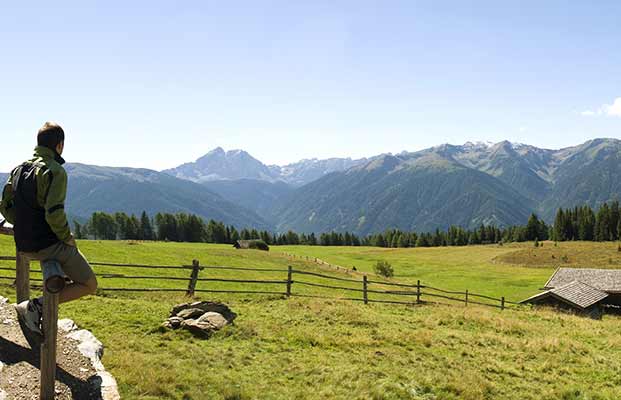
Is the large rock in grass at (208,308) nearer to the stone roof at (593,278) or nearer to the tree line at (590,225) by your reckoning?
the stone roof at (593,278)

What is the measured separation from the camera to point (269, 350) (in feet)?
40.3

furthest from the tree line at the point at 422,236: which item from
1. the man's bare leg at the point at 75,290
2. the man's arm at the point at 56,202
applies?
the man's arm at the point at 56,202

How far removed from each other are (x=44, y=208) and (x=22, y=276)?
2.70 metres

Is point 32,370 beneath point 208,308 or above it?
above

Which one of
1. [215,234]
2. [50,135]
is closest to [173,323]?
[50,135]

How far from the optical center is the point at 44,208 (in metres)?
6.09

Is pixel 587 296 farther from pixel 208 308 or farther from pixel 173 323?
pixel 173 323

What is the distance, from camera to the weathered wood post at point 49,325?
5.91 m

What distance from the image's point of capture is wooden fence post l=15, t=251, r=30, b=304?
7773 mm

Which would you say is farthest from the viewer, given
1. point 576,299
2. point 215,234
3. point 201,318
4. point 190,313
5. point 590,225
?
point 215,234

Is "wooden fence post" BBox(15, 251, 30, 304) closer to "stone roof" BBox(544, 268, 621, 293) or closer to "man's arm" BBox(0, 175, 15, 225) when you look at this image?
"man's arm" BBox(0, 175, 15, 225)

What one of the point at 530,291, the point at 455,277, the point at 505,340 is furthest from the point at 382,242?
the point at 505,340

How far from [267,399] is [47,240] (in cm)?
560

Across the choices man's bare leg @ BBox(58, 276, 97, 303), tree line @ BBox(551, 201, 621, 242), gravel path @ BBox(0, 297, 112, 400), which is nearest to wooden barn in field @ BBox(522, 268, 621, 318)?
gravel path @ BBox(0, 297, 112, 400)
